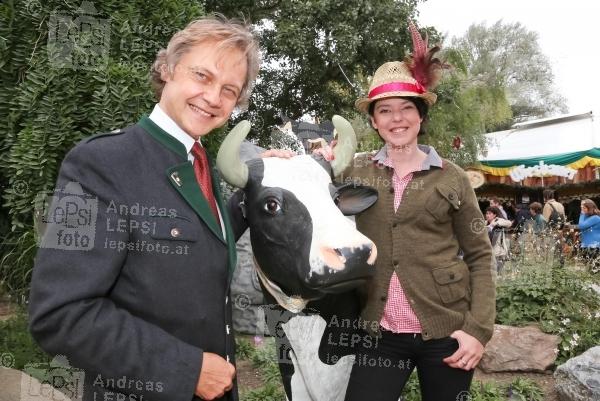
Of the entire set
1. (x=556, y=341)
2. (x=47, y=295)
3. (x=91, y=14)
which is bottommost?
(x=556, y=341)

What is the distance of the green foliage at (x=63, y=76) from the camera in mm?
3359

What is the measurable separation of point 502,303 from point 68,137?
4593mm

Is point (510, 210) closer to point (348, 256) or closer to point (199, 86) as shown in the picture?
point (348, 256)

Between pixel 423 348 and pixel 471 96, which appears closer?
pixel 423 348

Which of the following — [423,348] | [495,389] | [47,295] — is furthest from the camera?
[495,389]

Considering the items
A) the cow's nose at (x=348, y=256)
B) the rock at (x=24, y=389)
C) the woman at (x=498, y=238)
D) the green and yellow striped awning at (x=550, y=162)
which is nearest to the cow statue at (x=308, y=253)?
the cow's nose at (x=348, y=256)

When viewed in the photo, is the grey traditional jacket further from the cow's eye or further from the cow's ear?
the cow's ear

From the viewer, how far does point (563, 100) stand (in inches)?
1437

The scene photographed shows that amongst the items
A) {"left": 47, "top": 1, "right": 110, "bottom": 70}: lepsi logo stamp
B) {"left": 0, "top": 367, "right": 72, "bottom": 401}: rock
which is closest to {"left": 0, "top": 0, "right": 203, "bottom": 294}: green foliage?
{"left": 47, "top": 1, "right": 110, "bottom": 70}: lepsi logo stamp

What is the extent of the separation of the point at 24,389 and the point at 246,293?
5.82 feet

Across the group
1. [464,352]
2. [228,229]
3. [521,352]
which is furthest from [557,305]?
[228,229]

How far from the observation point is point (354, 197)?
7.43ft

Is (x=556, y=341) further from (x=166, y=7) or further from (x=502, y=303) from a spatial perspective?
(x=166, y=7)

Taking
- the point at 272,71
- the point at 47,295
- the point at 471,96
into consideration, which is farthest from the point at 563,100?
the point at 47,295
